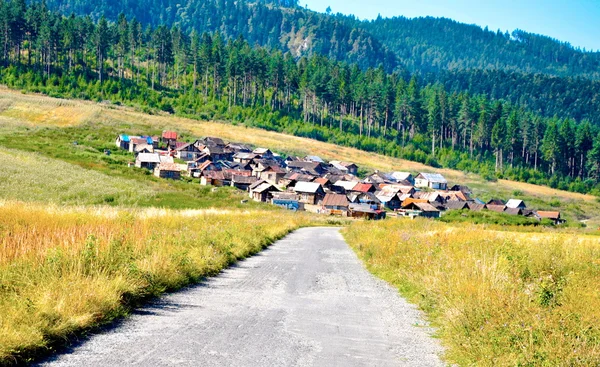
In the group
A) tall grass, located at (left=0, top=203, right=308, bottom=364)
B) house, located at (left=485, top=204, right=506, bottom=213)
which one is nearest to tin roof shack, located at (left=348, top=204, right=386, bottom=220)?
house, located at (left=485, top=204, right=506, bottom=213)

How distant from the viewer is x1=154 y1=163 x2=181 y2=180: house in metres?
83.0

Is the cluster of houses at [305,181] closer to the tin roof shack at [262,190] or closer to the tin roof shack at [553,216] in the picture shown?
the tin roof shack at [262,190]

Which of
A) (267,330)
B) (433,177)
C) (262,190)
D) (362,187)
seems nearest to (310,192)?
(262,190)

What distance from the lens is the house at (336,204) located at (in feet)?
302

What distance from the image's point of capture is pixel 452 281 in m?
11.2

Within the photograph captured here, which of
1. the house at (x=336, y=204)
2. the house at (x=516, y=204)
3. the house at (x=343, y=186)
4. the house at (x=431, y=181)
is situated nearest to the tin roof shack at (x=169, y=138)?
the house at (x=343, y=186)

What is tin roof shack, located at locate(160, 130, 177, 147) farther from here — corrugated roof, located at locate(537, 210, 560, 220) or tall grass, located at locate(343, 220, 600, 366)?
tall grass, located at locate(343, 220, 600, 366)

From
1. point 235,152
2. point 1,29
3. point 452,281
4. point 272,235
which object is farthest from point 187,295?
point 1,29

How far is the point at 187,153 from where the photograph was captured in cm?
10294

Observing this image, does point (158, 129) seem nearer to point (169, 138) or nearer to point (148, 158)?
point (169, 138)

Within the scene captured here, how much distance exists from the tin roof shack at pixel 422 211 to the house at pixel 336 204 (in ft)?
34.1

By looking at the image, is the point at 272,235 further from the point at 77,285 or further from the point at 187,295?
the point at 77,285

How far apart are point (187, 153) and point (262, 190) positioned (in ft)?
68.3

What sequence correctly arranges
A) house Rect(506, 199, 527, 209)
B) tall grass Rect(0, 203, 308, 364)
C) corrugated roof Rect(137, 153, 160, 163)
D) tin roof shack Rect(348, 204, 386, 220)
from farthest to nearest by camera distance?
1. house Rect(506, 199, 527, 209)
2. tin roof shack Rect(348, 204, 386, 220)
3. corrugated roof Rect(137, 153, 160, 163)
4. tall grass Rect(0, 203, 308, 364)
